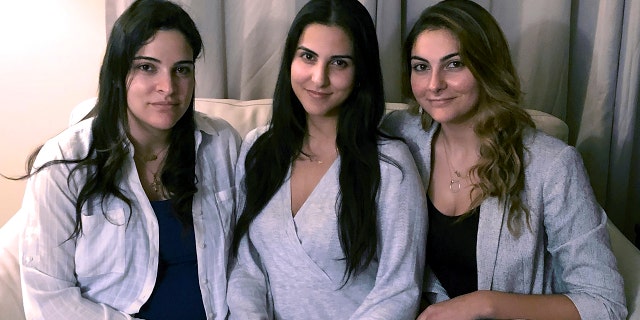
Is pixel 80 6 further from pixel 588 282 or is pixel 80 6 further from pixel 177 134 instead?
pixel 588 282

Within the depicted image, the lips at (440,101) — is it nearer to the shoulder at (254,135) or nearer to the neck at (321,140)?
the neck at (321,140)

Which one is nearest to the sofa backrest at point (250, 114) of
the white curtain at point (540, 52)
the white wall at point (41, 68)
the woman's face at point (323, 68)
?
the white curtain at point (540, 52)

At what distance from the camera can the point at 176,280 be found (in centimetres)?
138

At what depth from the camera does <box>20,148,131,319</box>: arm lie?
1264 mm

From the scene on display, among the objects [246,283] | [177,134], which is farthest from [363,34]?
[246,283]

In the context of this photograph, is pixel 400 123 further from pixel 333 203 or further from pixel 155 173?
pixel 155 173

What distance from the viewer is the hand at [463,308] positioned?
4.16 feet

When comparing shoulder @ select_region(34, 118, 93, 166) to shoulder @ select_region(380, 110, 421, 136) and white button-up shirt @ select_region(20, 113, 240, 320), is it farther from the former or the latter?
shoulder @ select_region(380, 110, 421, 136)

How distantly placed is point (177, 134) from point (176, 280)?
1.03 feet

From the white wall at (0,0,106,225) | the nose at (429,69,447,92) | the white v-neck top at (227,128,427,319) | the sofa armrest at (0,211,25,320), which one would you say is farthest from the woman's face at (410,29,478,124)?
the white wall at (0,0,106,225)

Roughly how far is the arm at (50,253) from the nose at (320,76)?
0.52 m

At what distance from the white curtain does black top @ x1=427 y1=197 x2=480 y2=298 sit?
1.92 feet

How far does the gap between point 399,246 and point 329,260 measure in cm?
15

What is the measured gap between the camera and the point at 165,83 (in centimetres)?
129
